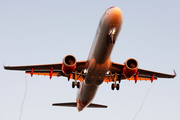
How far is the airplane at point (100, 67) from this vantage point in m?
21.4

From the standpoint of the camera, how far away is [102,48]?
22844 millimetres

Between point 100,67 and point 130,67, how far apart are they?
3203 mm

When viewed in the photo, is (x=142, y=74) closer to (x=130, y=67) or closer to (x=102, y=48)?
(x=130, y=67)

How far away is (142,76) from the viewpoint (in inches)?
1240

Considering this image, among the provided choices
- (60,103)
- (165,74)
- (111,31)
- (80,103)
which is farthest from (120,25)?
(60,103)

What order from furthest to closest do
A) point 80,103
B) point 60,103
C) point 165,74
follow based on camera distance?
point 60,103
point 80,103
point 165,74

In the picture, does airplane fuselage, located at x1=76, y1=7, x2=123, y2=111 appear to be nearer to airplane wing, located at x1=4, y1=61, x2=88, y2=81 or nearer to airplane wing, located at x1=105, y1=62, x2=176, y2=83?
airplane wing, located at x1=4, y1=61, x2=88, y2=81

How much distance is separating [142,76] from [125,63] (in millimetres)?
7302

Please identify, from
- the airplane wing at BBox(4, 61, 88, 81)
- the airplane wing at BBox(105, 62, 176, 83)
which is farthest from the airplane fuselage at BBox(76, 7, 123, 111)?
the airplane wing at BBox(105, 62, 176, 83)

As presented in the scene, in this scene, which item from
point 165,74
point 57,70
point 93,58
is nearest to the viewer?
point 93,58

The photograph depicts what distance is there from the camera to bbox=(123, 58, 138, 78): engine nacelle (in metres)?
24.6

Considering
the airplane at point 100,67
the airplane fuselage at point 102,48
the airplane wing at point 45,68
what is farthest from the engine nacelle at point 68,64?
the airplane fuselage at point 102,48

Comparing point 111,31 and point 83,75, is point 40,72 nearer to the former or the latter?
point 83,75

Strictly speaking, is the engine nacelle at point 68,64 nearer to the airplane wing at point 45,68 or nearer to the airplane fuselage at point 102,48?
the airplane wing at point 45,68
